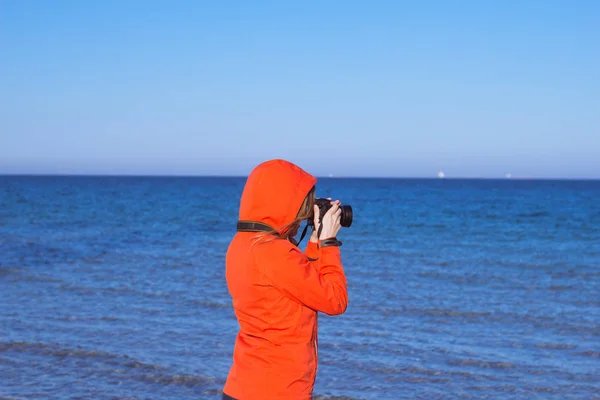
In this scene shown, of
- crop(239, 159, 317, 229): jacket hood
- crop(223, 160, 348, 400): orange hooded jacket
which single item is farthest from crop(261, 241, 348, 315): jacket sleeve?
crop(239, 159, 317, 229): jacket hood

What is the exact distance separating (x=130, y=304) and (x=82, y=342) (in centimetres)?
230

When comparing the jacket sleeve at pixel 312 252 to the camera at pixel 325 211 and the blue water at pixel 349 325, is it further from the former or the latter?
the blue water at pixel 349 325

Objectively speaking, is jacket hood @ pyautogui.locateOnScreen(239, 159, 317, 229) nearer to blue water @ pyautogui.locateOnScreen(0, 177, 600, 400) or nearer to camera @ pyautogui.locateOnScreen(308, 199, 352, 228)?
camera @ pyautogui.locateOnScreen(308, 199, 352, 228)

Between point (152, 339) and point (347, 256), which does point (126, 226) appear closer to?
point (347, 256)

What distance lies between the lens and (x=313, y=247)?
2.99 metres

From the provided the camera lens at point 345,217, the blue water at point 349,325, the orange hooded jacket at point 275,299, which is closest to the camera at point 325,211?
the camera lens at point 345,217

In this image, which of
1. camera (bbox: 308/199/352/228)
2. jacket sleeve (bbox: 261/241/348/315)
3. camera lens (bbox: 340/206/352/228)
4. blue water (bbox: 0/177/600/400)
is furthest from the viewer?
blue water (bbox: 0/177/600/400)

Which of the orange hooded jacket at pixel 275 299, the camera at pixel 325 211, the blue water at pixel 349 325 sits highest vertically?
the camera at pixel 325 211

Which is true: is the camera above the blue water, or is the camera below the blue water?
above

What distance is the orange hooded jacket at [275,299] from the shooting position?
2.68 m

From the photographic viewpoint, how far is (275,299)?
2703mm

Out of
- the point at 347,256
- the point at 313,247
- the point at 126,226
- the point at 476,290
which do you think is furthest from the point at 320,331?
the point at 126,226

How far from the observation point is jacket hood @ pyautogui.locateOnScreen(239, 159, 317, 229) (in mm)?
2717


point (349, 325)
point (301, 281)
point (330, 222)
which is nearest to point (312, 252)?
point (330, 222)
